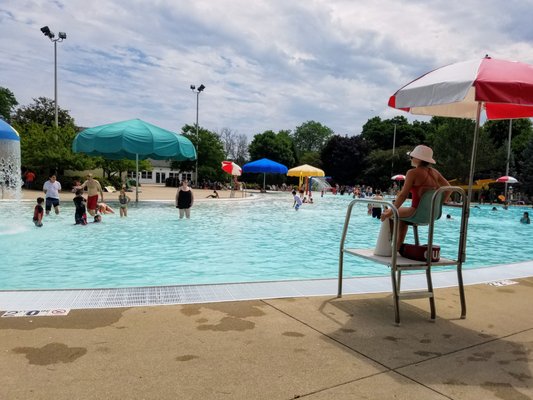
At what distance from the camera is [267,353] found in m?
3.24

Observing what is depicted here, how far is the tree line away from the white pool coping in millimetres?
25950

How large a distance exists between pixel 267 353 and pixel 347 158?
57.9 metres

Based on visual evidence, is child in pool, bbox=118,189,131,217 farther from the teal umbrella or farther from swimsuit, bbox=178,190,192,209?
the teal umbrella

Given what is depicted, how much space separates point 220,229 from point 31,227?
5559 millimetres

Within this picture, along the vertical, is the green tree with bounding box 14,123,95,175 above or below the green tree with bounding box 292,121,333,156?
below

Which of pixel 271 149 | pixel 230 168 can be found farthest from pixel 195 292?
pixel 271 149

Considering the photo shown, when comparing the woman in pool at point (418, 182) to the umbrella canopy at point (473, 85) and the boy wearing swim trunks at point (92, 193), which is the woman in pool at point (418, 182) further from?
the boy wearing swim trunks at point (92, 193)

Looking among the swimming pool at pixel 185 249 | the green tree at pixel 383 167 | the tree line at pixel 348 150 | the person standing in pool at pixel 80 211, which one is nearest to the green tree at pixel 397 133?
the tree line at pixel 348 150

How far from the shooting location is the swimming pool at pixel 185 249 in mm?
7305

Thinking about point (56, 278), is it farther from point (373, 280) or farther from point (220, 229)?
point (220, 229)

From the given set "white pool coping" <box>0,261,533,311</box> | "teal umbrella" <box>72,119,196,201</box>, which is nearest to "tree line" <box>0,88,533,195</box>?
"teal umbrella" <box>72,119,196,201</box>

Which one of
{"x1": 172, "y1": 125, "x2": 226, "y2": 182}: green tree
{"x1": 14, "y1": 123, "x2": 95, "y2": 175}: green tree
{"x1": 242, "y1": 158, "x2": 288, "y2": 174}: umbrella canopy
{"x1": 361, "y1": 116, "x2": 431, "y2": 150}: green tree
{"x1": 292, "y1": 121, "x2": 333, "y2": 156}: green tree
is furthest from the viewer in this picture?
{"x1": 292, "y1": 121, "x2": 333, "y2": 156}: green tree

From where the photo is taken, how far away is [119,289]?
4941 millimetres

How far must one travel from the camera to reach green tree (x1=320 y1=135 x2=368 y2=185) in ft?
196
